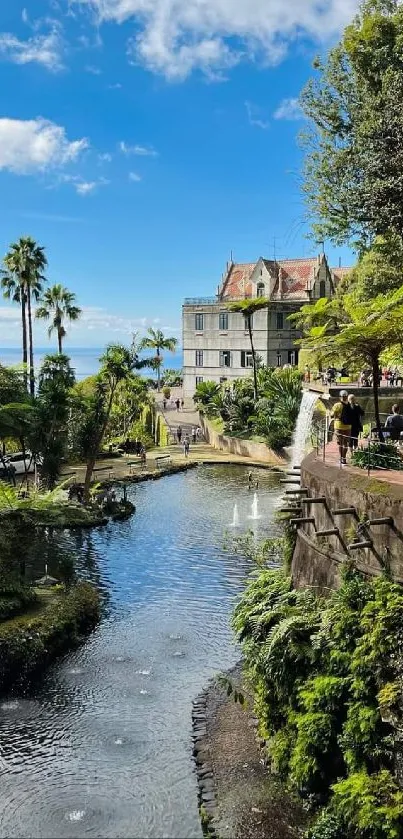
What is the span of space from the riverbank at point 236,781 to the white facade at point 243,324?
48966 mm

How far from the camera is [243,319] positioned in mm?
64000

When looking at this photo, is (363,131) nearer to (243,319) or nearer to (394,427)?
(394,427)

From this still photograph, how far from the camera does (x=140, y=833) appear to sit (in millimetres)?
11109

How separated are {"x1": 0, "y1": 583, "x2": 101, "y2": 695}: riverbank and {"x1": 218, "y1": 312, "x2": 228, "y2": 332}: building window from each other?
47.1 m

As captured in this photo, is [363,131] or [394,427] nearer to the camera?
[394,427]

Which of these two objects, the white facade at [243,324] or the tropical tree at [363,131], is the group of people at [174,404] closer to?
the white facade at [243,324]

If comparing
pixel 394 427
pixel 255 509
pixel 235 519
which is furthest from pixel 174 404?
pixel 394 427

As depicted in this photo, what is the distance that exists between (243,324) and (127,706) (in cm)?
5145

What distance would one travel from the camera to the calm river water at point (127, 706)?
11633 mm

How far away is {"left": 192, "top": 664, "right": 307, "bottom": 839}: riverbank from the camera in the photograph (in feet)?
35.8

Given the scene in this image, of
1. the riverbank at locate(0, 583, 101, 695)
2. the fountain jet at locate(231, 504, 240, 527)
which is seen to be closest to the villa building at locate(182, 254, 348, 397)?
the fountain jet at locate(231, 504, 240, 527)

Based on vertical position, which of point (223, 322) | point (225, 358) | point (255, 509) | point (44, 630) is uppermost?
point (223, 322)

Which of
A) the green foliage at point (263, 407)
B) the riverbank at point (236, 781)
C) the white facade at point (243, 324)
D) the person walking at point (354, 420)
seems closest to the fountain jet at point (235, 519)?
the green foliage at point (263, 407)

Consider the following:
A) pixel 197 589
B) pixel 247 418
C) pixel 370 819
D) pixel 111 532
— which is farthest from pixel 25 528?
pixel 247 418
